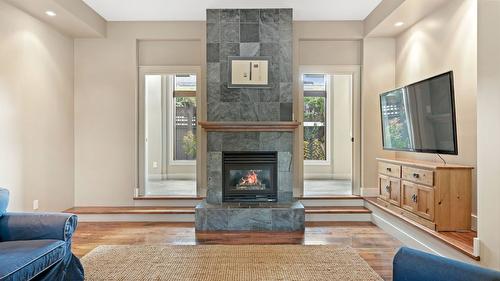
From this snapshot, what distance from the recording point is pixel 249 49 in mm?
4926

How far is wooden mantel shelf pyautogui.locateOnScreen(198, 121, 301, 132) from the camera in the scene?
4.73 m

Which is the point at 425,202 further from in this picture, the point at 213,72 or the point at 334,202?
the point at 213,72

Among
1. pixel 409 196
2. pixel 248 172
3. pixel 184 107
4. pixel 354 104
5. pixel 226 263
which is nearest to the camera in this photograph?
pixel 226 263

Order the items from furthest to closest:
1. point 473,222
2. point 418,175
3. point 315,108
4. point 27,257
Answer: point 315,108 → point 418,175 → point 473,222 → point 27,257

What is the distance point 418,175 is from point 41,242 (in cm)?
356

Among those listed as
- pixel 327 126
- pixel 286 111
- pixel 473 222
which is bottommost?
pixel 473 222

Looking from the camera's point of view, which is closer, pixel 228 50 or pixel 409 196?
pixel 409 196

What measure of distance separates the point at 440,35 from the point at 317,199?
2739mm

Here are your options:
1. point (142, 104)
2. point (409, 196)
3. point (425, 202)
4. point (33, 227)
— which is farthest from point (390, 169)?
Result: point (33, 227)

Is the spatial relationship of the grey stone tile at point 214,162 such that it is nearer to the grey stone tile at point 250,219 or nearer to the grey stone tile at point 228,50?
the grey stone tile at point 250,219

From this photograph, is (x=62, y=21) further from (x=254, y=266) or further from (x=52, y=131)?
(x=254, y=266)

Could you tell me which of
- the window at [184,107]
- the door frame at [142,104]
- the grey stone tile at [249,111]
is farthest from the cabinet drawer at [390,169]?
the window at [184,107]

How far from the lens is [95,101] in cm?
539

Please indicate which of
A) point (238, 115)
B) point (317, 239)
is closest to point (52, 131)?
point (238, 115)
